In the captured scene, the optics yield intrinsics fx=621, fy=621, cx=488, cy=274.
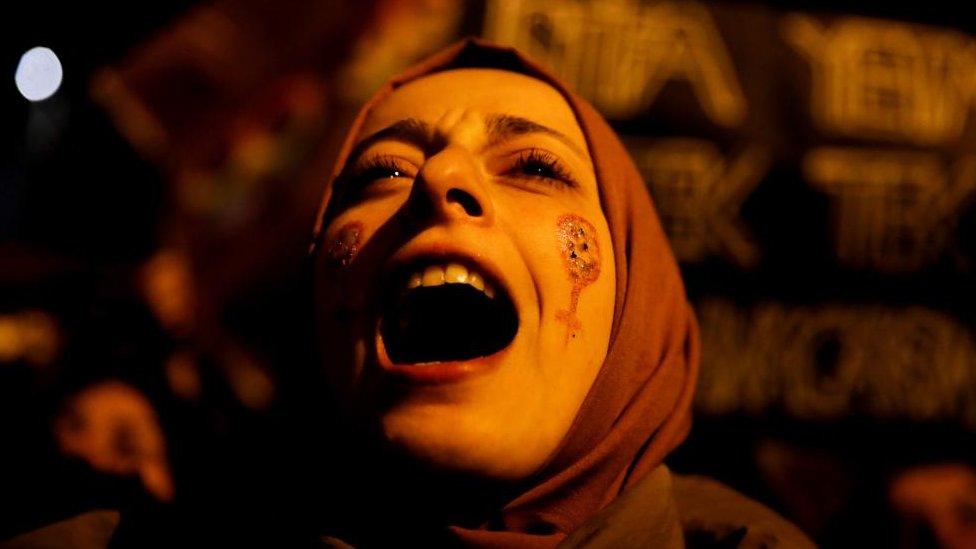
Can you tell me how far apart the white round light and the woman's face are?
0.88m

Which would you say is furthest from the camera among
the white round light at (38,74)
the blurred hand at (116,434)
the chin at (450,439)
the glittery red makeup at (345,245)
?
the white round light at (38,74)

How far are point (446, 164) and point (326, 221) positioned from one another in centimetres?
30

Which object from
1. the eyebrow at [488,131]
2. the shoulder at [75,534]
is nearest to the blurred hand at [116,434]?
the shoulder at [75,534]

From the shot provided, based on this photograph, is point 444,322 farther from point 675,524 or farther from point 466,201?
point 675,524

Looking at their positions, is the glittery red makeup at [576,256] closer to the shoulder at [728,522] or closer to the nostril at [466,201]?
the nostril at [466,201]

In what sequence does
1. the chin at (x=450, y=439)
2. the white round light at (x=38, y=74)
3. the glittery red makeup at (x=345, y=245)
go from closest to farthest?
the chin at (x=450, y=439)
the glittery red makeup at (x=345, y=245)
the white round light at (x=38, y=74)

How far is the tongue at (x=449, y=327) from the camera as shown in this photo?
0.84 metres

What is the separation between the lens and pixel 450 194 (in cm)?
72

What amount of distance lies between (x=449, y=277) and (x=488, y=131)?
24 centimetres

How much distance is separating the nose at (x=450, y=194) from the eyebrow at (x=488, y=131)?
11cm

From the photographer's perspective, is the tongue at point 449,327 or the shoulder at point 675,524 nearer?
the shoulder at point 675,524

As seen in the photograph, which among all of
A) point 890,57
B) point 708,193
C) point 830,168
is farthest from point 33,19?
point 890,57


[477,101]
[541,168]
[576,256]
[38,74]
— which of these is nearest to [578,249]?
[576,256]

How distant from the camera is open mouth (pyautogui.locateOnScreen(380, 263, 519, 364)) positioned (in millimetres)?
744
